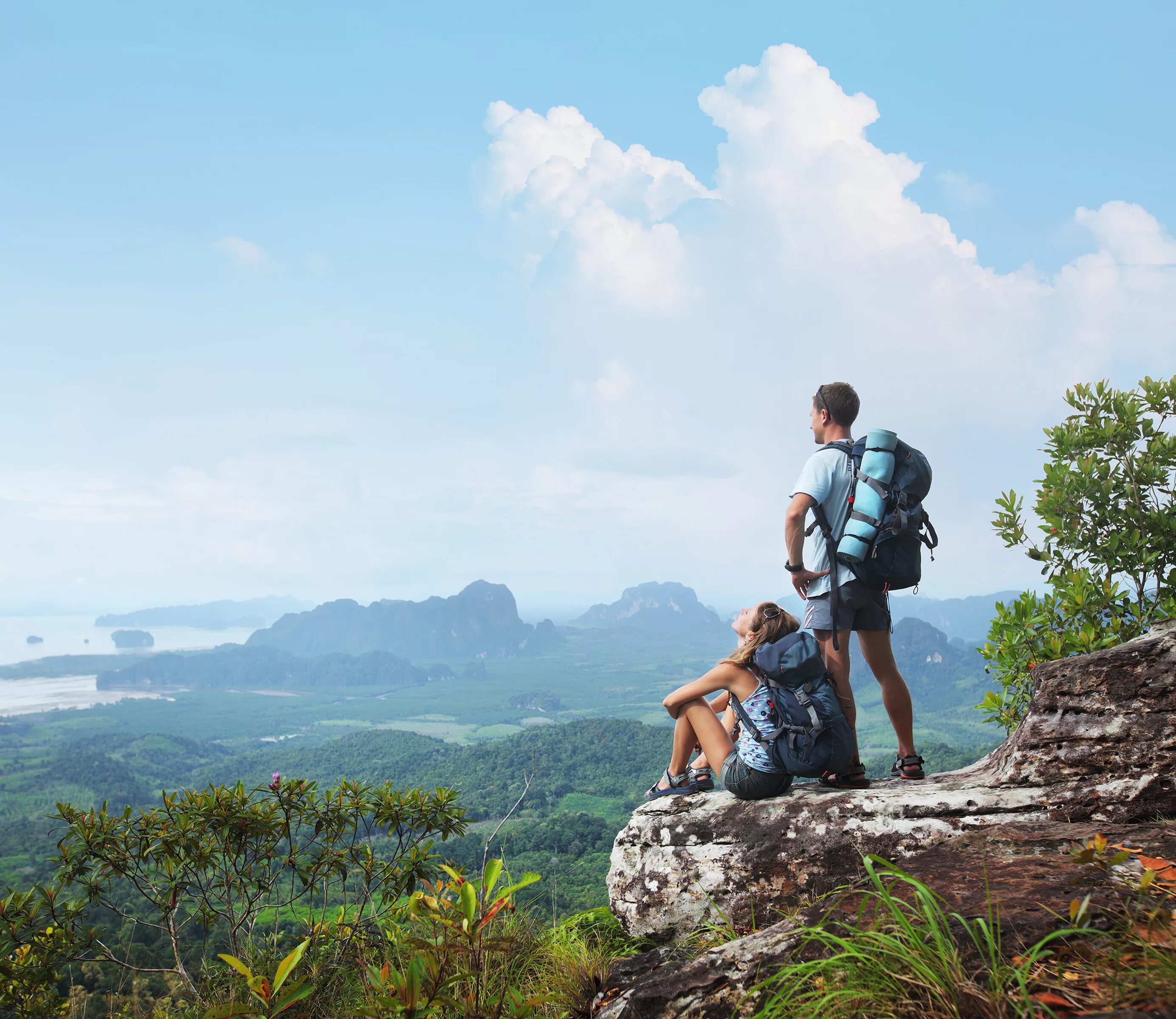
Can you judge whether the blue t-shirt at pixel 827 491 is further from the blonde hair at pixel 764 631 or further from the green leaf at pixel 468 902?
the green leaf at pixel 468 902

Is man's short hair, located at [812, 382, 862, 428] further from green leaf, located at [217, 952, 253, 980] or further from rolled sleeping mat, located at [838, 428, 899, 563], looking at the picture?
green leaf, located at [217, 952, 253, 980]

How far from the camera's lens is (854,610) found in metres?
4.48

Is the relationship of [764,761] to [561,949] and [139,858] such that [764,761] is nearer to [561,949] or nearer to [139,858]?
[561,949]

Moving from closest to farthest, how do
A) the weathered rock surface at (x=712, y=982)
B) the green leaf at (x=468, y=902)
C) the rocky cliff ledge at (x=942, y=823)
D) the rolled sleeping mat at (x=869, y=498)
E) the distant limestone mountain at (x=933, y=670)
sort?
the weathered rock surface at (x=712, y=982)
the green leaf at (x=468, y=902)
the rocky cliff ledge at (x=942, y=823)
the rolled sleeping mat at (x=869, y=498)
the distant limestone mountain at (x=933, y=670)

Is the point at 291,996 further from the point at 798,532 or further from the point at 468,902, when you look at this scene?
the point at 798,532

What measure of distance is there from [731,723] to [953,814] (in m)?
1.47

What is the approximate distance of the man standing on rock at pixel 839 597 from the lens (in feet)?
14.6

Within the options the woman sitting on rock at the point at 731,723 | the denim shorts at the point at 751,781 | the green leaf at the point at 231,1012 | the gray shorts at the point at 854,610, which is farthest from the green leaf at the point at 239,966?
the gray shorts at the point at 854,610

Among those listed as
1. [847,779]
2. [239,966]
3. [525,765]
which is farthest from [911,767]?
[525,765]

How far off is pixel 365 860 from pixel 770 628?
389 cm

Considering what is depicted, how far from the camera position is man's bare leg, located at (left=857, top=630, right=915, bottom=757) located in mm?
4559

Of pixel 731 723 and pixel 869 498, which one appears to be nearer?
pixel 869 498

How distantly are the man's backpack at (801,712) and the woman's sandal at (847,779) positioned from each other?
0.19 meters

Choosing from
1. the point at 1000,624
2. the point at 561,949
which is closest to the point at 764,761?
the point at 561,949
